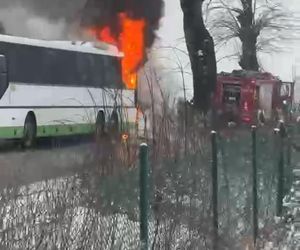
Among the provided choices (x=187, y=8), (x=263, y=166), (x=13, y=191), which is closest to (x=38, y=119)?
(x=187, y=8)

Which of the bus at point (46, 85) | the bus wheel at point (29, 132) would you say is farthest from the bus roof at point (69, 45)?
the bus wheel at point (29, 132)

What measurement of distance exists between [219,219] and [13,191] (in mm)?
2113

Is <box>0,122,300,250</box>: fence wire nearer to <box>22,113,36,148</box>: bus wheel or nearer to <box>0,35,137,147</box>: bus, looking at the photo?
<box>0,35,137,147</box>: bus

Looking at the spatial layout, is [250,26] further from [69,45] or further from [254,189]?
[254,189]

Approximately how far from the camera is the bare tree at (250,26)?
44250 millimetres

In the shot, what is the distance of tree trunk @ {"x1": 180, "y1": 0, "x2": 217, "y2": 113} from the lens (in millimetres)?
21828

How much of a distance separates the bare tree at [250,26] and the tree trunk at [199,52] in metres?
20.6

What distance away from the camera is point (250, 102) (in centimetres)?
3447

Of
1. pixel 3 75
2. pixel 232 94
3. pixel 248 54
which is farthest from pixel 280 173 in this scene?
pixel 248 54

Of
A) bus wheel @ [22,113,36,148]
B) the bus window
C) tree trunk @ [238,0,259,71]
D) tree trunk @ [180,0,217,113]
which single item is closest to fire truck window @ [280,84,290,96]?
tree trunk @ [238,0,259,71]

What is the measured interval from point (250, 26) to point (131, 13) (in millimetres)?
12689

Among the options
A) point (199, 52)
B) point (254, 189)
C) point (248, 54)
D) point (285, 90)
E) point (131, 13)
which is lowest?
point (254, 189)

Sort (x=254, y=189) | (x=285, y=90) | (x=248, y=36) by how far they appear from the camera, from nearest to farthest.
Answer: (x=254, y=189) < (x=285, y=90) < (x=248, y=36)

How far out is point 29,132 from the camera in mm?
21531
